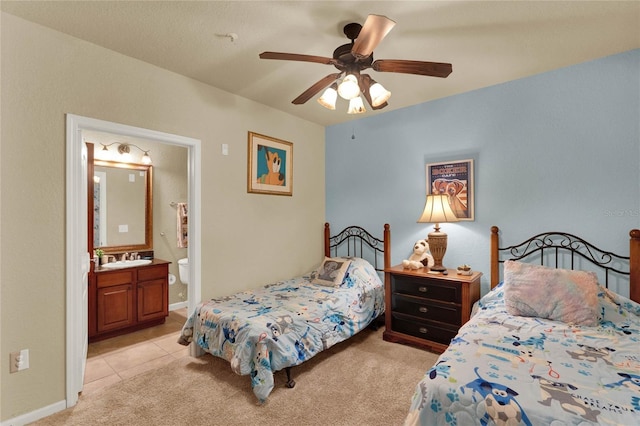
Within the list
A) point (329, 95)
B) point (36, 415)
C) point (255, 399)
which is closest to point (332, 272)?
point (255, 399)

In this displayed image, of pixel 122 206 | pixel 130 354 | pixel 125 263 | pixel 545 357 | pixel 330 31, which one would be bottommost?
pixel 130 354

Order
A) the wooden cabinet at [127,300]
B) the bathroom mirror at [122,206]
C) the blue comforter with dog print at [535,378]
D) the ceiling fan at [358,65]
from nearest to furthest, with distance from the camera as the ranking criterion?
the blue comforter with dog print at [535,378], the ceiling fan at [358,65], the wooden cabinet at [127,300], the bathroom mirror at [122,206]

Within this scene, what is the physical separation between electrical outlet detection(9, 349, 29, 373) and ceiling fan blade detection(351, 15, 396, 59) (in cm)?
285

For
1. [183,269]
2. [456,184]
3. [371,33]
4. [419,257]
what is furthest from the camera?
[183,269]

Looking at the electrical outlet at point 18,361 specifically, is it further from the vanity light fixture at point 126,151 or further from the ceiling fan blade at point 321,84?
the vanity light fixture at point 126,151

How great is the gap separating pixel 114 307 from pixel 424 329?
11.0ft

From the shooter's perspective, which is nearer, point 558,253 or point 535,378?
point 535,378

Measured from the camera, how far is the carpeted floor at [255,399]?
203 cm

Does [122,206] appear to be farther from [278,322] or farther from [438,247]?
[438,247]

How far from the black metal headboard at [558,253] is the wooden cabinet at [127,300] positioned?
3797 mm

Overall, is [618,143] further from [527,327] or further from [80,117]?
[80,117]

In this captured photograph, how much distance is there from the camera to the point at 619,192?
2486 mm

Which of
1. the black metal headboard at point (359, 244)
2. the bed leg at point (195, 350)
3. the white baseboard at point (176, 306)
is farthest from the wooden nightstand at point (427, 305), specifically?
the white baseboard at point (176, 306)

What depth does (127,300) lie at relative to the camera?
3553mm
